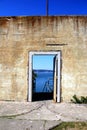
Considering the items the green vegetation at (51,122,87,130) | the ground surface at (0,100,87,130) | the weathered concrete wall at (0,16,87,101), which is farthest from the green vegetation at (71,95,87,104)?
the green vegetation at (51,122,87,130)

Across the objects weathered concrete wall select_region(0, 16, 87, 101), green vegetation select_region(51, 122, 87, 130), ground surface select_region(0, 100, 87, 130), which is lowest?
green vegetation select_region(51, 122, 87, 130)

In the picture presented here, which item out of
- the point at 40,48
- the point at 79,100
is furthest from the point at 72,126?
the point at 40,48

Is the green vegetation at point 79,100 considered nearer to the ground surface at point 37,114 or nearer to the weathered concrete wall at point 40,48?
the weathered concrete wall at point 40,48

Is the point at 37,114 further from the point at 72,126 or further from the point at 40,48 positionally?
the point at 40,48

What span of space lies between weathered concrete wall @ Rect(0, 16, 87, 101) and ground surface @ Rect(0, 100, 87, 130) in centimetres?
71

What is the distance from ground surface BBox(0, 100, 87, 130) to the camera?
26.2ft

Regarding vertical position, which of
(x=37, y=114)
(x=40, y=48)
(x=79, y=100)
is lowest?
(x=37, y=114)

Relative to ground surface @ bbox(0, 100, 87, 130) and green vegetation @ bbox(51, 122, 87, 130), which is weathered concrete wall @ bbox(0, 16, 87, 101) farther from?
green vegetation @ bbox(51, 122, 87, 130)

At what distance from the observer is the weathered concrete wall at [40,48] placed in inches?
438

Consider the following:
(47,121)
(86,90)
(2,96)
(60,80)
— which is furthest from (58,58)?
(47,121)

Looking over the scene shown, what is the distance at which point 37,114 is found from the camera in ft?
29.8

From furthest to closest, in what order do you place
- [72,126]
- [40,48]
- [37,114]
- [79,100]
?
[40,48]
[79,100]
[37,114]
[72,126]

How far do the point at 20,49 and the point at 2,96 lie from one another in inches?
74.3

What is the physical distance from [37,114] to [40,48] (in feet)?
9.69
